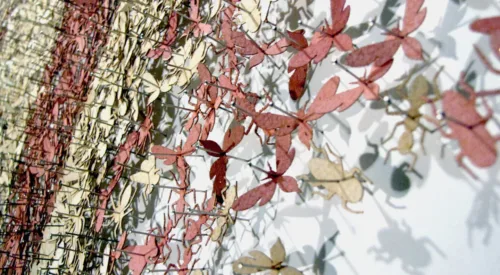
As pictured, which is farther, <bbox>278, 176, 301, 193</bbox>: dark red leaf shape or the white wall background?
<bbox>278, 176, 301, 193</bbox>: dark red leaf shape

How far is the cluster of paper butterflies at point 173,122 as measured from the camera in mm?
430

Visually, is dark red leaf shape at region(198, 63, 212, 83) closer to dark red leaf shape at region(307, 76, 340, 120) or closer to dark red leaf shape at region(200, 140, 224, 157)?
dark red leaf shape at region(200, 140, 224, 157)

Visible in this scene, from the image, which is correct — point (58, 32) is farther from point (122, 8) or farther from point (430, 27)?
point (430, 27)

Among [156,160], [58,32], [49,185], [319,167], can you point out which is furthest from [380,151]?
[58,32]

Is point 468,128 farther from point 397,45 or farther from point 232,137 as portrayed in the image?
point 232,137

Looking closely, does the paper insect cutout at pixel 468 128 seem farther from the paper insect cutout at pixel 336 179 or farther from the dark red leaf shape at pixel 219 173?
the dark red leaf shape at pixel 219 173

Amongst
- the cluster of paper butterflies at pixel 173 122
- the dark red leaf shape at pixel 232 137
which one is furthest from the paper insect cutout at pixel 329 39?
the dark red leaf shape at pixel 232 137

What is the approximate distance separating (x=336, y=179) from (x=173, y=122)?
335 millimetres

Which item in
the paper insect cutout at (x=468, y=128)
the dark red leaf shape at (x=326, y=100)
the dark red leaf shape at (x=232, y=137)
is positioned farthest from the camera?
the dark red leaf shape at (x=232, y=137)

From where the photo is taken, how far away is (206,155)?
64 cm

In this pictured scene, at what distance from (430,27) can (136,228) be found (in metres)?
0.52

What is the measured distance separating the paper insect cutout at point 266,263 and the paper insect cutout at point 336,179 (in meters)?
0.08

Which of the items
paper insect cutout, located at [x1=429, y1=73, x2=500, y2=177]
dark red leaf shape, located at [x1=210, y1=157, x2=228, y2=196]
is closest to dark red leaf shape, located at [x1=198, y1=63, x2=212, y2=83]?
dark red leaf shape, located at [x1=210, y1=157, x2=228, y2=196]

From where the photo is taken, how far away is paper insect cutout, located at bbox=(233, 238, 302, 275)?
490mm
